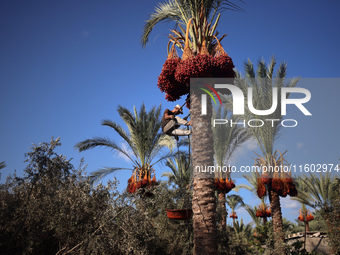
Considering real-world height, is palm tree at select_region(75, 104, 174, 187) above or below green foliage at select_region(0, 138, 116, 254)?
above

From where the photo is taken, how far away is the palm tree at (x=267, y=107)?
13086 millimetres

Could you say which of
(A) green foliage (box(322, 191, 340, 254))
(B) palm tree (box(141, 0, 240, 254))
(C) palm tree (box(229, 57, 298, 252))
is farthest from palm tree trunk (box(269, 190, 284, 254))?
(B) palm tree (box(141, 0, 240, 254))

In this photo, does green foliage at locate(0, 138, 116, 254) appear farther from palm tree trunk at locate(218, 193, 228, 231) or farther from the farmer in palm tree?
palm tree trunk at locate(218, 193, 228, 231)

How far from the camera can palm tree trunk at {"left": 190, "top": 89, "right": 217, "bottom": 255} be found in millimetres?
6164

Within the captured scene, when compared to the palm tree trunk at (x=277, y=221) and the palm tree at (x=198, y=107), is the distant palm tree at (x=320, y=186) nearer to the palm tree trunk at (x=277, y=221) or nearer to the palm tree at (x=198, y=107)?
the palm tree trunk at (x=277, y=221)

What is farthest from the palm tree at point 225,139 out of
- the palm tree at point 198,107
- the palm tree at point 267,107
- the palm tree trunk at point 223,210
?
the palm tree at point 198,107

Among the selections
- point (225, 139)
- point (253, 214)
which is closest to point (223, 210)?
point (225, 139)

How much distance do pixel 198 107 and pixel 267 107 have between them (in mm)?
7826

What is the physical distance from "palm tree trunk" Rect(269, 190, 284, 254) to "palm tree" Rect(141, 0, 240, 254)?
7.59 m

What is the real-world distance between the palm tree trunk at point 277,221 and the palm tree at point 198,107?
7.59 meters

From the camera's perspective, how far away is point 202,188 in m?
6.53

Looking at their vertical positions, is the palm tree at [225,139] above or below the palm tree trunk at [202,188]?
above

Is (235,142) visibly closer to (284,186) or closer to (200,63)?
(284,186)

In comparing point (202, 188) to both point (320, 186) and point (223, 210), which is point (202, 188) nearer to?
point (223, 210)
